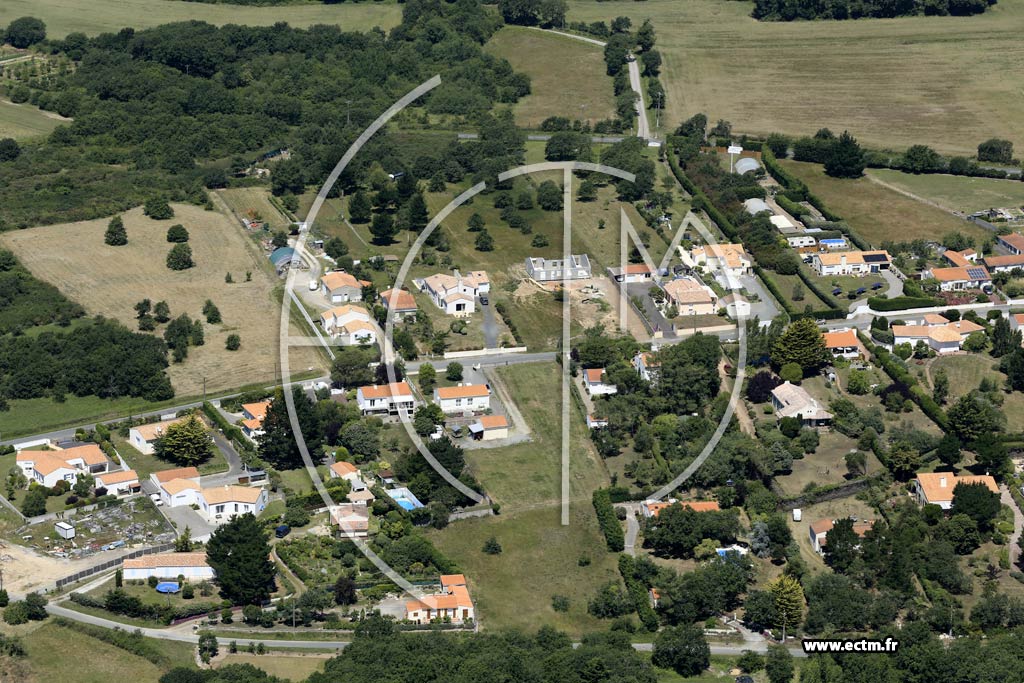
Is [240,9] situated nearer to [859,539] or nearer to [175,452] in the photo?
[175,452]

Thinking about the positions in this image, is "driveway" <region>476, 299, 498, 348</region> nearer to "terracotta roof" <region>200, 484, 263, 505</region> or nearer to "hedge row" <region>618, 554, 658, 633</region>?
"terracotta roof" <region>200, 484, 263, 505</region>

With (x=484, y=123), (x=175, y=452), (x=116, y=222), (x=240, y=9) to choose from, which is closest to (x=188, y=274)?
(x=116, y=222)

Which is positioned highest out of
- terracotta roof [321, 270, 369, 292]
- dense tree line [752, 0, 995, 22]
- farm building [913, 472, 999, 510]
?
dense tree line [752, 0, 995, 22]

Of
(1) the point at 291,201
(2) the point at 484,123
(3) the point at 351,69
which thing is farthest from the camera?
(3) the point at 351,69

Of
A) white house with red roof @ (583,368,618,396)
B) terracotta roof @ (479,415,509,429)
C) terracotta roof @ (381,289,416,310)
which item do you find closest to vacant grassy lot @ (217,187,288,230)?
terracotta roof @ (381,289,416,310)

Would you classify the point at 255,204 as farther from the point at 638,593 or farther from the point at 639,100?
the point at 638,593
